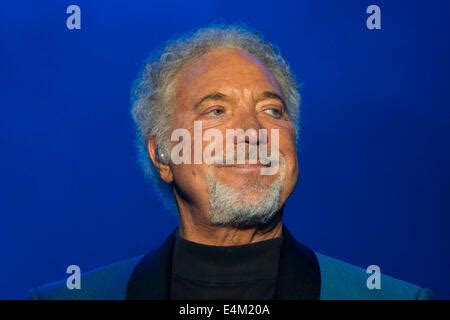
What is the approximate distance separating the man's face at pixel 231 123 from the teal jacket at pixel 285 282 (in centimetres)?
19

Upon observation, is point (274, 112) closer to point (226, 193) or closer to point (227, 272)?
point (226, 193)

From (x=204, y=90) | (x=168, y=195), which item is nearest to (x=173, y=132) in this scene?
(x=204, y=90)

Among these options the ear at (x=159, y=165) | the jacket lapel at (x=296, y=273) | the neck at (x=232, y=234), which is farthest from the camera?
the ear at (x=159, y=165)

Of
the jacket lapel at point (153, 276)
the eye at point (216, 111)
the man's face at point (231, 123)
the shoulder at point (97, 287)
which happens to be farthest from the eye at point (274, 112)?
the shoulder at point (97, 287)

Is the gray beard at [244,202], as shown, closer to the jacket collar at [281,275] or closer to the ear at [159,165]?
the jacket collar at [281,275]

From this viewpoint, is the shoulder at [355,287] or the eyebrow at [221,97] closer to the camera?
the shoulder at [355,287]

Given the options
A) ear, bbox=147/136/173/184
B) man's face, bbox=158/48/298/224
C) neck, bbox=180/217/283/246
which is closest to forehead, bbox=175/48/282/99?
man's face, bbox=158/48/298/224

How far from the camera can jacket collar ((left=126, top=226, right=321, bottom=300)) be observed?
1807 mm

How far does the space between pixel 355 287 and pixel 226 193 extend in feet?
1.59

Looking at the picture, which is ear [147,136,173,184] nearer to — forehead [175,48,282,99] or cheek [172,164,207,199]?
cheek [172,164,207,199]

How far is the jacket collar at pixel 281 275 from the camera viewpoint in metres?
1.81

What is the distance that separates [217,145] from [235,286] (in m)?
0.43

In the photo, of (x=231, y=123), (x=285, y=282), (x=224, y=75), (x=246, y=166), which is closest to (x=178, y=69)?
(x=224, y=75)

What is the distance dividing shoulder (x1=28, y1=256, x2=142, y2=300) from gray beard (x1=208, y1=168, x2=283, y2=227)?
16.2 inches
